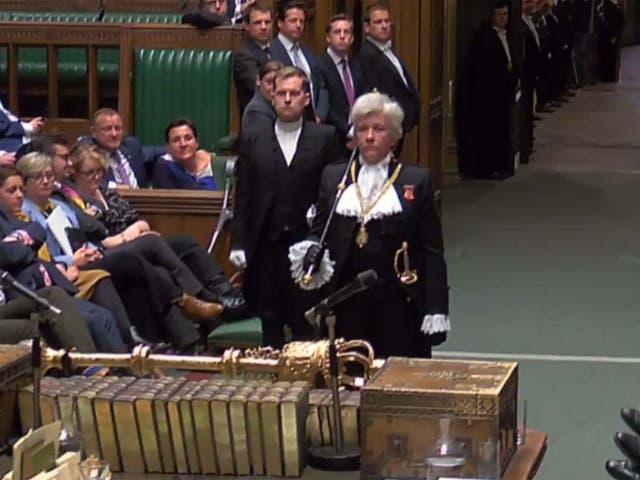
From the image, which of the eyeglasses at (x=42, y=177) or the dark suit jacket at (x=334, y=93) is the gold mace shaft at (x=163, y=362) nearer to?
the eyeglasses at (x=42, y=177)

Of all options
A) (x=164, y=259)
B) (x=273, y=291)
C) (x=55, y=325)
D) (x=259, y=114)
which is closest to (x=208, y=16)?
(x=259, y=114)

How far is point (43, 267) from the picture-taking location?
6.23 metres

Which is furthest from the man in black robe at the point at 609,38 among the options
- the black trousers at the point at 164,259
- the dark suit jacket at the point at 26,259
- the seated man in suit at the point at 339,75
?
the dark suit jacket at the point at 26,259

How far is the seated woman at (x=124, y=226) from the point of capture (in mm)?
7043

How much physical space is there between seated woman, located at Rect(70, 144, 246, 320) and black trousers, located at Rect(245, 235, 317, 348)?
0.35 meters

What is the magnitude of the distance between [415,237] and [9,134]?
322 centimetres

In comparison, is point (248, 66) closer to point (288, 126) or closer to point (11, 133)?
point (11, 133)

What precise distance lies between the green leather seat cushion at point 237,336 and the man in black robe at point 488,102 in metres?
6.80

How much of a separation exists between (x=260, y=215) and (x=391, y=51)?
3122 mm

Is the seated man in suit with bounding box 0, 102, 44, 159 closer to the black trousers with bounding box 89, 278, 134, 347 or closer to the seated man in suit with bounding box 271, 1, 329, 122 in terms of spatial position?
the seated man in suit with bounding box 271, 1, 329, 122

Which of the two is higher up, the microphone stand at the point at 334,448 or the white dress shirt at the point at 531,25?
the white dress shirt at the point at 531,25

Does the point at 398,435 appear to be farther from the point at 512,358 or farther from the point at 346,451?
the point at 512,358

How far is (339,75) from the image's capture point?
9031 mm

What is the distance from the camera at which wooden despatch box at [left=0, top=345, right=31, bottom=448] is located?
12.2 feet
